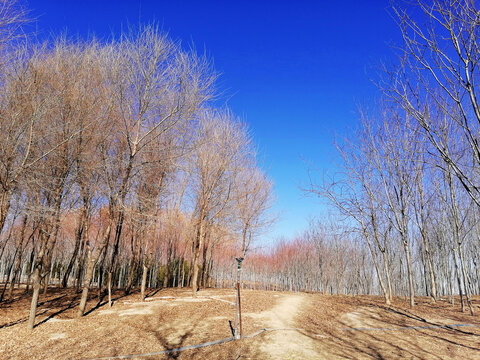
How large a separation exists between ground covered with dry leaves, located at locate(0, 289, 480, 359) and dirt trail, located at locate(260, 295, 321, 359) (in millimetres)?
19

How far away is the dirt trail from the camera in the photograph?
5.57m

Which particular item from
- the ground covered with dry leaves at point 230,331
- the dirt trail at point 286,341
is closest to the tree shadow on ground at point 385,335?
the ground covered with dry leaves at point 230,331

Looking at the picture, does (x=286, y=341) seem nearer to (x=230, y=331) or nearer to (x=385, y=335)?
(x=230, y=331)

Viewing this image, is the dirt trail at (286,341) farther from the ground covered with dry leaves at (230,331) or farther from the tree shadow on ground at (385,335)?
the tree shadow on ground at (385,335)

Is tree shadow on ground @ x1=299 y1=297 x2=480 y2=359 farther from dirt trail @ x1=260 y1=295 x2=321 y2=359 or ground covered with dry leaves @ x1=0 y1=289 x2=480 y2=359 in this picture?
dirt trail @ x1=260 y1=295 x2=321 y2=359

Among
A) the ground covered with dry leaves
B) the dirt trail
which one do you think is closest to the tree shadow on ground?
the ground covered with dry leaves

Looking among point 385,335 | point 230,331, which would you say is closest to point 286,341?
point 230,331

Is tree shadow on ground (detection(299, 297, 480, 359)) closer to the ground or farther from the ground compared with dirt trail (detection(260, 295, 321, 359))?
closer to the ground

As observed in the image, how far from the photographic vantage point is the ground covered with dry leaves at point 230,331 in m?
5.89

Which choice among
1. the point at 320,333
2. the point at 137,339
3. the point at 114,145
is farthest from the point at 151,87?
the point at 320,333

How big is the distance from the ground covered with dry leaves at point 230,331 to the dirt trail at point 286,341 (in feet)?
0.06

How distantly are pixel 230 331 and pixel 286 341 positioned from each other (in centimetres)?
145

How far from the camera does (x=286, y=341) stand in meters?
6.30

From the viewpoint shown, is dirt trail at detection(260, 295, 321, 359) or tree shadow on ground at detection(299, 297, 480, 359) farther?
tree shadow on ground at detection(299, 297, 480, 359)
